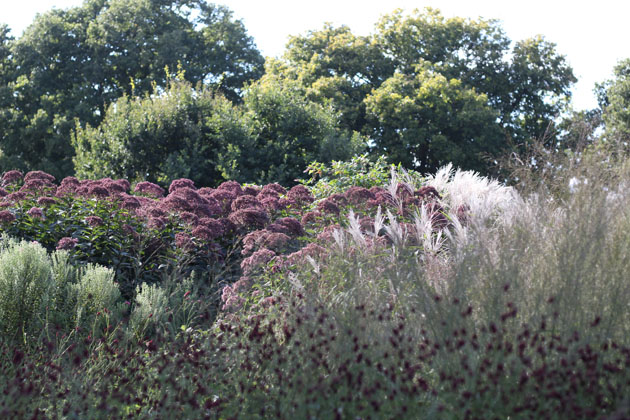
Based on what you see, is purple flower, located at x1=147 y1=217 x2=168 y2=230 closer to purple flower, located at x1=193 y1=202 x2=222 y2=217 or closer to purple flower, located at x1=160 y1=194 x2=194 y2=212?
purple flower, located at x1=160 y1=194 x2=194 y2=212

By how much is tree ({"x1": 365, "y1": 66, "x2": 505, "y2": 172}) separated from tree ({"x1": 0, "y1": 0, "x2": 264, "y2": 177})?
7103 mm

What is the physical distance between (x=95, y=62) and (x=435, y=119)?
14.0 metres

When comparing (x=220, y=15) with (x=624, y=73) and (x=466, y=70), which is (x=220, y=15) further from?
(x=624, y=73)

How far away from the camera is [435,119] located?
23766 mm

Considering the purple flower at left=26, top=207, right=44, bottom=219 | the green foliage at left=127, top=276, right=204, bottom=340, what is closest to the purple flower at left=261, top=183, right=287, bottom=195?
the green foliage at left=127, top=276, right=204, bottom=340

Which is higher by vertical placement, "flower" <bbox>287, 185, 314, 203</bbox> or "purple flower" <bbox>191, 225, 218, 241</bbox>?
"flower" <bbox>287, 185, 314, 203</bbox>

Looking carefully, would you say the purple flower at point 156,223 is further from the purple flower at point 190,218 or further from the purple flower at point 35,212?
the purple flower at point 35,212

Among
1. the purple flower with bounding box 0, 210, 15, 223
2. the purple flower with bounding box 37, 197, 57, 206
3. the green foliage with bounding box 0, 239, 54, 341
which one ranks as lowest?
the green foliage with bounding box 0, 239, 54, 341

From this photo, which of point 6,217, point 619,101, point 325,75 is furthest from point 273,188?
point 619,101

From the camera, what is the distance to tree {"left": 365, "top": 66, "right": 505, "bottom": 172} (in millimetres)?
23094

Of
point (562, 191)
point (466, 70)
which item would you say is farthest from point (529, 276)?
point (466, 70)

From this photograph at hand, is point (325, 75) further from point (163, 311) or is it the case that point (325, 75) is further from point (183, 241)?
point (163, 311)

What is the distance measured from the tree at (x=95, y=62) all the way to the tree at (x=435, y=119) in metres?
7.10

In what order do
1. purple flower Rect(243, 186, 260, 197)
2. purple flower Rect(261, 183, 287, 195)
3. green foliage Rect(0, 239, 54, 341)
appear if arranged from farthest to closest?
purple flower Rect(243, 186, 260, 197) < purple flower Rect(261, 183, 287, 195) < green foliage Rect(0, 239, 54, 341)
